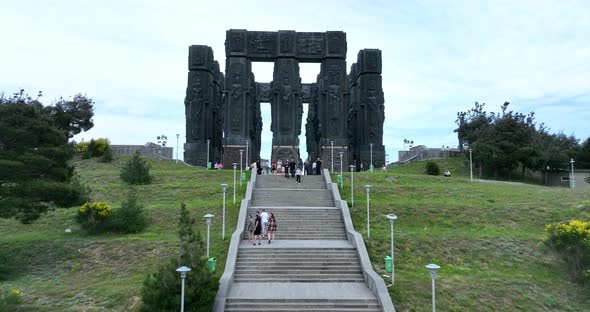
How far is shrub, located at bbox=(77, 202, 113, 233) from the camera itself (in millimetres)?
17812

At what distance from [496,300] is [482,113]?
41.3 metres

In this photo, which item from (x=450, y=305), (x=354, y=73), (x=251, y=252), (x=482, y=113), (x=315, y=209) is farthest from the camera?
(x=482, y=113)

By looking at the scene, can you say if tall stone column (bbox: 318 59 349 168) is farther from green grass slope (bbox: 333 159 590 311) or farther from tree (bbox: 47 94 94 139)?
tree (bbox: 47 94 94 139)

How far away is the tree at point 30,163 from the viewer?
48.6ft

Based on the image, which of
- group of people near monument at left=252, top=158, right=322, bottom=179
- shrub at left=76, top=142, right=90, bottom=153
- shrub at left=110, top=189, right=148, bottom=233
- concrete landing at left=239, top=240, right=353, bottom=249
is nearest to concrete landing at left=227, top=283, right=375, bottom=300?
concrete landing at left=239, top=240, right=353, bottom=249

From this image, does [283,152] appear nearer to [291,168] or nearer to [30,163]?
[291,168]


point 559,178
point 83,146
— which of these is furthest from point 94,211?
point 559,178

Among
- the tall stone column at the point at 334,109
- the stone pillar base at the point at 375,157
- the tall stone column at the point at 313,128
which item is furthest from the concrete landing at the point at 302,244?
the tall stone column at the point at 313,128

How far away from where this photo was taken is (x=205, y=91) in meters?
38.9

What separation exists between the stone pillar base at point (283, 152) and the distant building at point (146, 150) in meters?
12.4

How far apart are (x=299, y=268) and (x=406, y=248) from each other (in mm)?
4217

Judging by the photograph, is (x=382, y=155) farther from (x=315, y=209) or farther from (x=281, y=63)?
(x=315, y=209)

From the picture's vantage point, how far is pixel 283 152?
118 ft

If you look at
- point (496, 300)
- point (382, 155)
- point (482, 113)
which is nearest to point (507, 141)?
point (382, 155)
